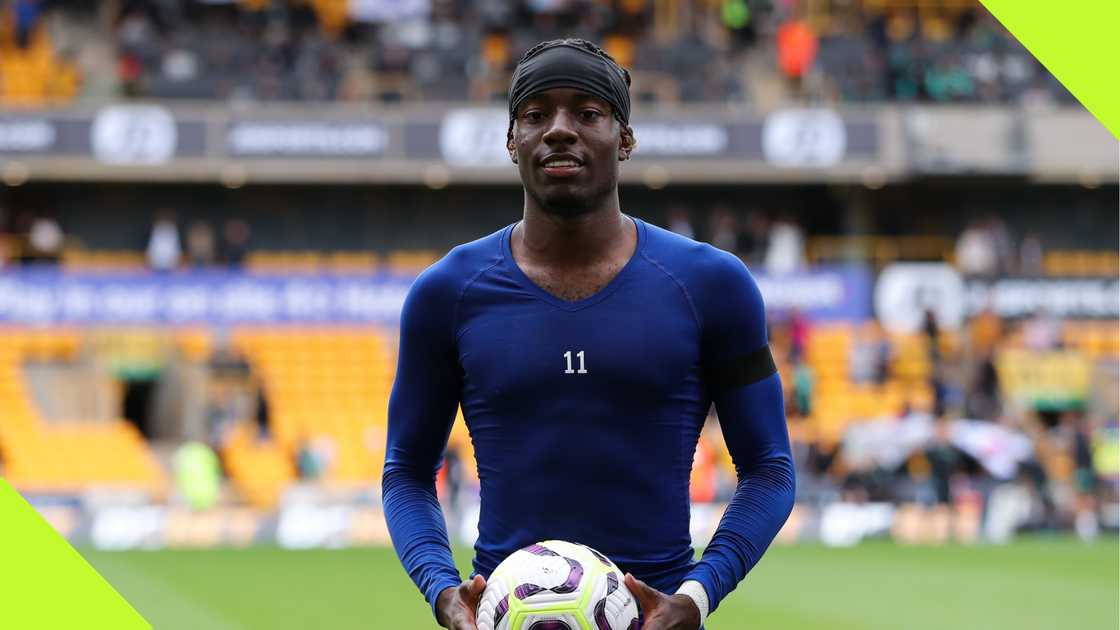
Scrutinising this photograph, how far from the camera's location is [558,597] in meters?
3.48

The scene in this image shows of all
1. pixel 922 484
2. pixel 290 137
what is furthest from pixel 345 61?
pixel 922 484

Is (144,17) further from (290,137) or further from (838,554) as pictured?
(838,554)

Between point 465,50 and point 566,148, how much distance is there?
2548 centimetres

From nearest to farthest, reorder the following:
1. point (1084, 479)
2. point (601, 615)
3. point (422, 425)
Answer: point (601, 615)
point (422, 425)
point (1084, 479)

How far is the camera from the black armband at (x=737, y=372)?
Result: 3.79m

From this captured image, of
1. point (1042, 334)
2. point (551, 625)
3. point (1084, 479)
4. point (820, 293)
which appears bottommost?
point (1084, 479)

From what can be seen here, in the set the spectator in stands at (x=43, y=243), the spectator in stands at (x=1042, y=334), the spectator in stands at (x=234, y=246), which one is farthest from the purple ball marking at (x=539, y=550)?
the spectator in stands at (x=1042, y=334)

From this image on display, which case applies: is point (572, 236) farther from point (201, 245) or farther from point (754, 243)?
point (754, 243)

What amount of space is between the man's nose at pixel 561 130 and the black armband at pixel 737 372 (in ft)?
2.09

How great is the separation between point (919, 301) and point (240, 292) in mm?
10822

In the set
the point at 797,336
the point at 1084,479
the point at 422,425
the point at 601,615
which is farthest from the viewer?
the point at 797,336

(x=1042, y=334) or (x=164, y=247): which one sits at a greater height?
(x=164, y=247)

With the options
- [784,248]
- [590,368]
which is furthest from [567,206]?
[784,248]

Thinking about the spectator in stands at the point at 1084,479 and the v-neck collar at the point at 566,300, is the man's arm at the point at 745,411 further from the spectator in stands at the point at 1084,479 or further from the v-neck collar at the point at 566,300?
the spectator in stands at the point at 1084,479
